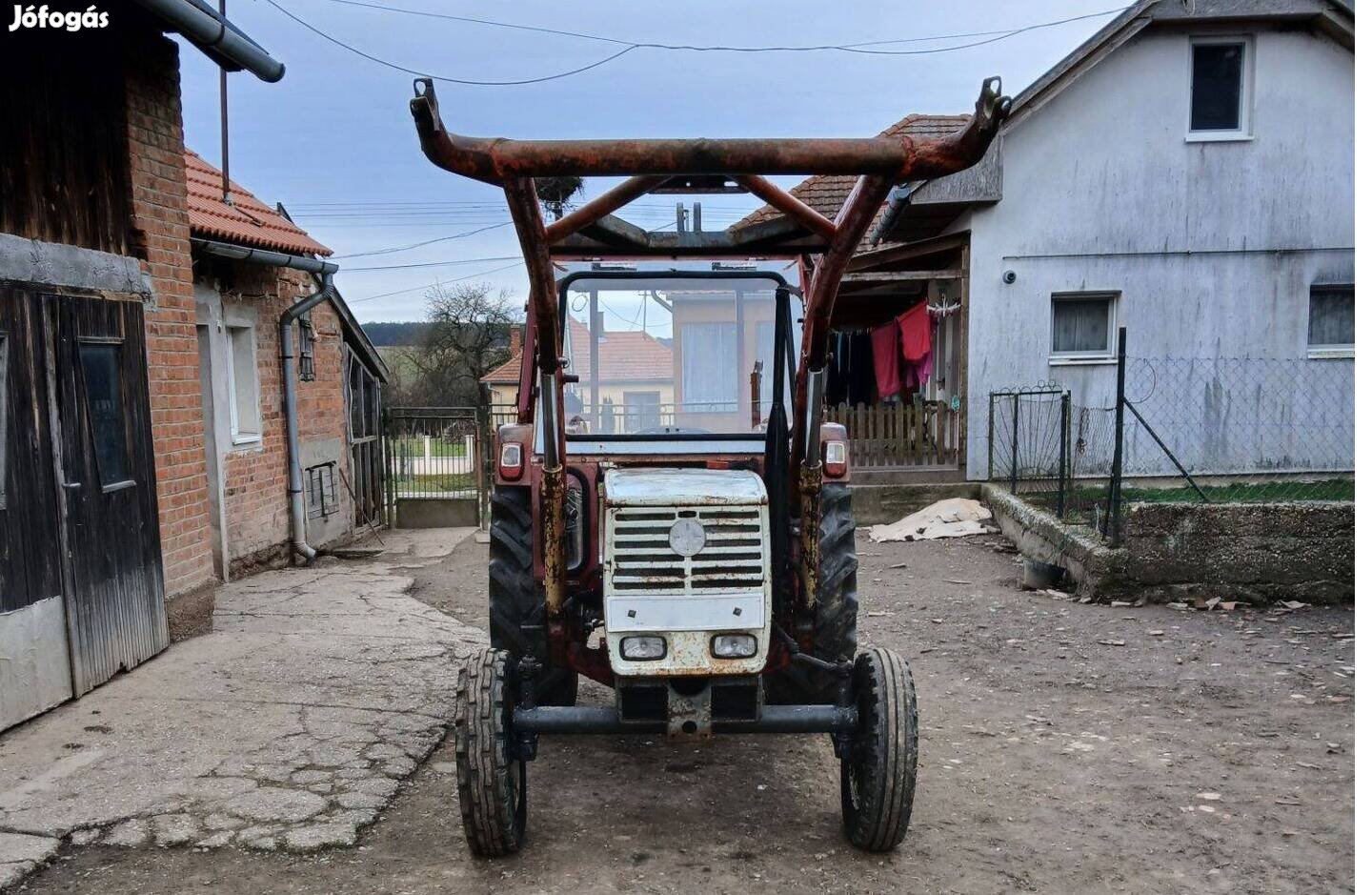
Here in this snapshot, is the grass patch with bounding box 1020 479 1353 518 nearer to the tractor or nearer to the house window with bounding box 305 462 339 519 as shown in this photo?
the tractor

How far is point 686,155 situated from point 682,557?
139 centimetres

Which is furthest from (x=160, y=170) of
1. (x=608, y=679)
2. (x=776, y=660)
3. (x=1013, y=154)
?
(x=1013, y=154)

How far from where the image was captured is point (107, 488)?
5680mm

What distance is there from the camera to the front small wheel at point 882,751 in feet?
11.6

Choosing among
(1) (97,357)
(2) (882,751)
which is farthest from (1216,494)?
(1) (97,357)

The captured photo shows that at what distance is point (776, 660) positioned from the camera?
13.1 ft

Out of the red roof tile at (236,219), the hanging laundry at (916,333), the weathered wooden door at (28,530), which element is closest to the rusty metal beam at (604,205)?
the weathered wooden door at (28,530)

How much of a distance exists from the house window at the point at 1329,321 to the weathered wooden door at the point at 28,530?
1315 centimetres

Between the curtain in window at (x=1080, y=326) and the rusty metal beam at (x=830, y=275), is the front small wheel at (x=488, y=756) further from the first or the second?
the curtain in window at (x=1080, y=326)

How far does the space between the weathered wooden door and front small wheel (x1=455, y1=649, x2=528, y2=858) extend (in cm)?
270

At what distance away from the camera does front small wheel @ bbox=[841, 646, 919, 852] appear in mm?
3535

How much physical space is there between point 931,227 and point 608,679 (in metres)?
11.0

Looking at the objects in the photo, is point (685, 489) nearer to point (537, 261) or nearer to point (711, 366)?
point (537, 261)

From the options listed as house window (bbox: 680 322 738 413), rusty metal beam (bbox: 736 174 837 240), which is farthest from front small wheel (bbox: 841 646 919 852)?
rusty metal beam (bbox: 736 174 837 240)
